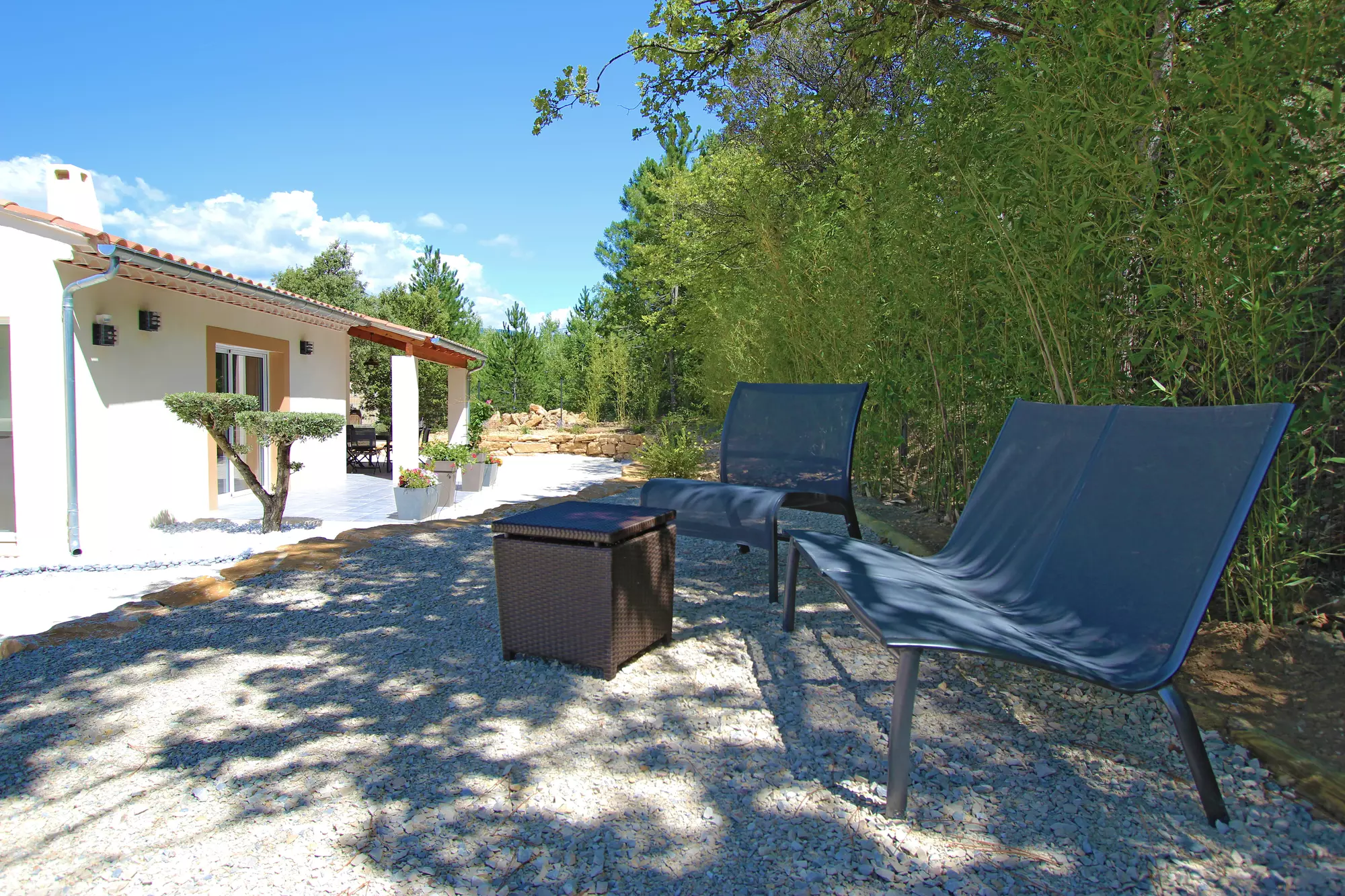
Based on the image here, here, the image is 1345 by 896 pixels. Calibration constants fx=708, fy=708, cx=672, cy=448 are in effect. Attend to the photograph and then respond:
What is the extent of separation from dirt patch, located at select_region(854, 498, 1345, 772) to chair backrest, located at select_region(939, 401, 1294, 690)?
1.65 feet

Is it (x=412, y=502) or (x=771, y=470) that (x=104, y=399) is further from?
(x=771, y=470)

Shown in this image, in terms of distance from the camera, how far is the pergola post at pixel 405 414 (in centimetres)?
797

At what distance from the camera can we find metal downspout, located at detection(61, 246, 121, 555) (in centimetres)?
510

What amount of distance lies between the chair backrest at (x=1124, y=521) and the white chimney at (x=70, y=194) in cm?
754

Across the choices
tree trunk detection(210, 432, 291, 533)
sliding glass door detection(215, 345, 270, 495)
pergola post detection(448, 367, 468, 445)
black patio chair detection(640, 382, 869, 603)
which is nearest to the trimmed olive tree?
tree trunk detection(210, 432, 291, 533)

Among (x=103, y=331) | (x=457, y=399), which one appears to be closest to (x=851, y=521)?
(x=103, y=331)

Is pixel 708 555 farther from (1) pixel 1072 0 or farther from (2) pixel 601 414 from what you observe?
(2) pixel 601 414

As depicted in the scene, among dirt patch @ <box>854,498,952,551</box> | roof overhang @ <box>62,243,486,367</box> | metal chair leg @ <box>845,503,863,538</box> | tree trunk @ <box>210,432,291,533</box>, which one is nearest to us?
metal chair leg @ <box>845,503,863,538</box>

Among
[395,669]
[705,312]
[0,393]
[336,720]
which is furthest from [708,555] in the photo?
[705,312]

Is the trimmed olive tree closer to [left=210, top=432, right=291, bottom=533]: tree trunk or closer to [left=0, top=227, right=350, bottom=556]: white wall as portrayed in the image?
[left=210, top=432, right=291, bottom=533]: tree trunk

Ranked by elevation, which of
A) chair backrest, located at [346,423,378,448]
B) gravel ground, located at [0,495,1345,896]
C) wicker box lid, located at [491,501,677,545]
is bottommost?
gravel ground, located at [0,495,1345,896]

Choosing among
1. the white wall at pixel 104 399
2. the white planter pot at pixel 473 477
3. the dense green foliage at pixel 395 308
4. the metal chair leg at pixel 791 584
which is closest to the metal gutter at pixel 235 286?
the white wall at pixel 104 399

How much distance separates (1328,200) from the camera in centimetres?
172

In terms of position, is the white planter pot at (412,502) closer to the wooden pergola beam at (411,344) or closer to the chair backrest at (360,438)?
the wooden pergola beam at (411,344)
